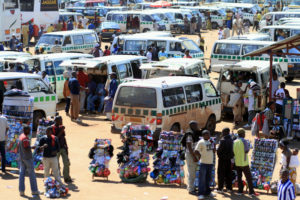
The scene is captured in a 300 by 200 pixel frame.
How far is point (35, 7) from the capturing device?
4034 cm

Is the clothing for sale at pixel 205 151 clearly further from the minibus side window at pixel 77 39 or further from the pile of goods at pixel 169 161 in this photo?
the minibus side window at pixel 77 39

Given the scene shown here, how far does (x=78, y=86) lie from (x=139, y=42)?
28.2ft

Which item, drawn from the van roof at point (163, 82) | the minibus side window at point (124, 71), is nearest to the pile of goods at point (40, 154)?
the van roof at point (163, 82)

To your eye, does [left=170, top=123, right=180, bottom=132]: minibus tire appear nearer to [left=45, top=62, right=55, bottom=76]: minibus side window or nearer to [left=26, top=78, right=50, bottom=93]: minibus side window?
[left=26, top=78, right=50, bottom=93]: minibus side window

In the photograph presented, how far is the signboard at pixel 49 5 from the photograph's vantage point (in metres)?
40.9

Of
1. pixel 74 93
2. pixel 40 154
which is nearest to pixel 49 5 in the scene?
pixel 74 93

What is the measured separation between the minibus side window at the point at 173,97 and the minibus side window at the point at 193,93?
0.80 feet

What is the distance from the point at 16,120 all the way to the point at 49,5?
2814 centimetres

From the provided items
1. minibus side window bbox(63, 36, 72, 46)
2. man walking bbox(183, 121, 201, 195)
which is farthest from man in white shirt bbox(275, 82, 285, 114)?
minibus side window bbox(63, 36, 72, 46)

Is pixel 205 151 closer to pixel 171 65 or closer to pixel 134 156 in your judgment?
pixel 134 156

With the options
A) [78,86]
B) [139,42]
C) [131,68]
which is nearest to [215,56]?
[139,42]

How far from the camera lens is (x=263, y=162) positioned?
1309 centimetres

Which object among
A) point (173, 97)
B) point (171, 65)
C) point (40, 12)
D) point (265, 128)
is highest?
point (40, 12)

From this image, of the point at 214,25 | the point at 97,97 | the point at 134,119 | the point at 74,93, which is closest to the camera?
the point at 134,119
